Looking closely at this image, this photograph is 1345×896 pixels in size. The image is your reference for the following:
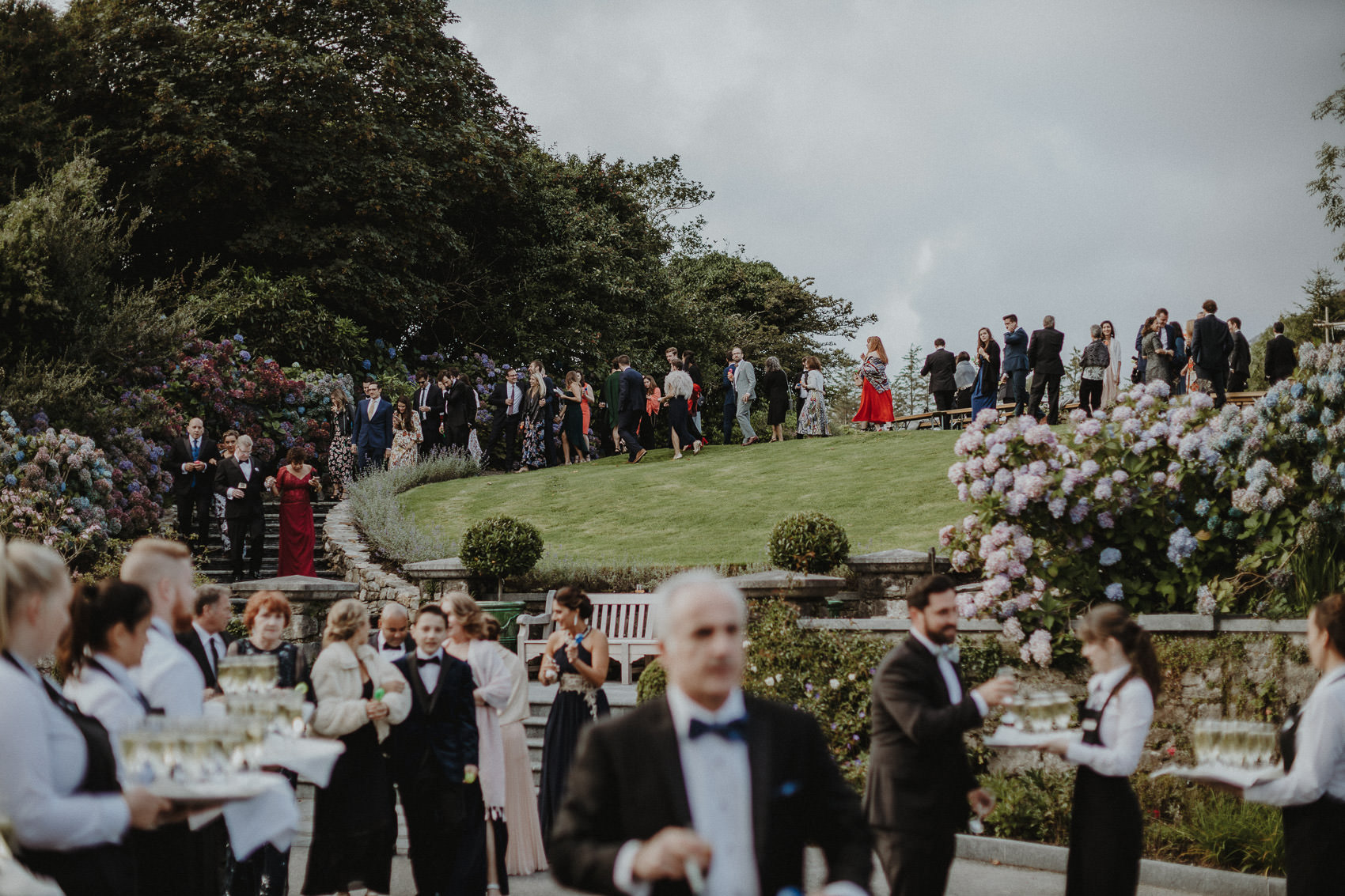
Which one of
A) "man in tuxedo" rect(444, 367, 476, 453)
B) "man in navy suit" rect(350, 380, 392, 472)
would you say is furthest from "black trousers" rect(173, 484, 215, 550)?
"man in tuxedo" rect(444, 367, 476, 453)

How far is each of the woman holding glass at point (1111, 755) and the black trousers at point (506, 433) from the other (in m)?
18.3

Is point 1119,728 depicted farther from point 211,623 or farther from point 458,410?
point 458,410

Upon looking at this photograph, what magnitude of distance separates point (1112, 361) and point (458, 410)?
41.0ft

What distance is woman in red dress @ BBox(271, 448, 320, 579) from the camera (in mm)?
15367

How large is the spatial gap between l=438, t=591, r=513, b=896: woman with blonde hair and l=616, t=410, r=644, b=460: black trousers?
49.1 feet

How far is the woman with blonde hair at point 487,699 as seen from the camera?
6855mm

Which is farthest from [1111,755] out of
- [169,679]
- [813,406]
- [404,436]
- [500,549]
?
[813,406]

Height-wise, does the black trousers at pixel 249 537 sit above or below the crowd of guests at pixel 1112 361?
below

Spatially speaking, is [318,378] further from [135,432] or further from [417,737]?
[417,737]

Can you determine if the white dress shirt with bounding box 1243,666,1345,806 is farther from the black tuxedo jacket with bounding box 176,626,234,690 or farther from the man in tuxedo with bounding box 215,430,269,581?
the man in tuxedo with bounding box 215,430,269,581

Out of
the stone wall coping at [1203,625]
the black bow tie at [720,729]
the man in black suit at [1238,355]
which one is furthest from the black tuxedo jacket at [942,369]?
the black bow tie at [720,729]

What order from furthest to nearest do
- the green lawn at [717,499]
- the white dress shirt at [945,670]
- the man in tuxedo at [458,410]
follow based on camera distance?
1. the man in tuxedo at [458,410]
2. the green lawn at [717,499]
3. the white dress shirt at [945,670]

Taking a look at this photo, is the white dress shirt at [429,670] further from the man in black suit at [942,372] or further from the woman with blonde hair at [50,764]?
the man in black suit at [942,372]

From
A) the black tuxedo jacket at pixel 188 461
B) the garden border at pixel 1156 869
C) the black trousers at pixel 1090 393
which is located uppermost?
the black trousers at pixel 1090 393
